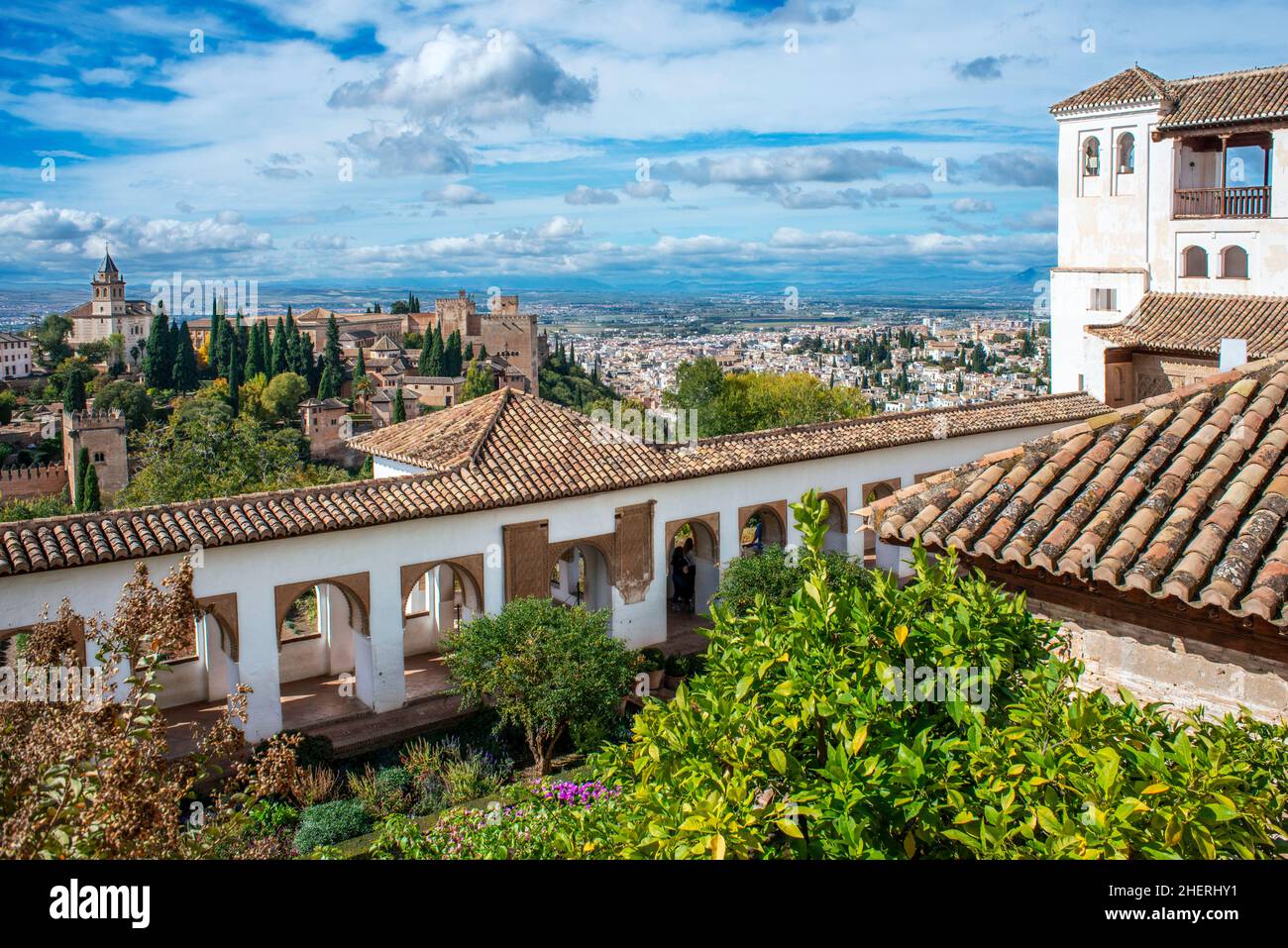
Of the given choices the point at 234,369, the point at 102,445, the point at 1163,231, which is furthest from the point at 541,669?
the point at 234,369

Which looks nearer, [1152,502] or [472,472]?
[1152,502]

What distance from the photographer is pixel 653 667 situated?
50.9ft

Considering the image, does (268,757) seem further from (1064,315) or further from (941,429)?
(1064,315)

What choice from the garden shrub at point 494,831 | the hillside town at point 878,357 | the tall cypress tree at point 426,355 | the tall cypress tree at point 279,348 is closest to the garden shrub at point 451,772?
the garden shrub at point 494,831

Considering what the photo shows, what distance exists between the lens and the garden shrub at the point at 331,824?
1060 cm

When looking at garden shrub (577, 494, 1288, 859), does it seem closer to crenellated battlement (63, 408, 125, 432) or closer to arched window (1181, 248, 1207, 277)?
arched window (1181, 248, 1207, 277)

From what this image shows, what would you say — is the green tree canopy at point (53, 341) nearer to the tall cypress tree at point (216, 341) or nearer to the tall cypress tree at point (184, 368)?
the tall cypress tree at point (216, 341)

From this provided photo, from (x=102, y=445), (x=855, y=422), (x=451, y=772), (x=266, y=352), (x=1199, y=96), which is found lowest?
(x=451, y=772)

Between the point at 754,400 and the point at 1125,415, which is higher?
the point at 1125,415

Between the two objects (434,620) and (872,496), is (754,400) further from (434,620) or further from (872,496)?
(434,620)

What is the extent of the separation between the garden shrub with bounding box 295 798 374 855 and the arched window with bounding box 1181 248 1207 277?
22.4 meters

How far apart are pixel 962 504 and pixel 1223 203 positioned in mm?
23103
